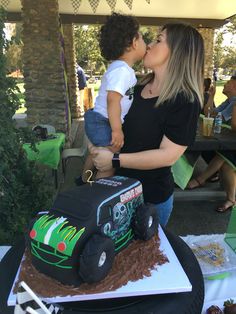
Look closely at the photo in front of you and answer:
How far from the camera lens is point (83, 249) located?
0.90 metres

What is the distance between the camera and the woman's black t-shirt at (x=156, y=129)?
1.43 meters

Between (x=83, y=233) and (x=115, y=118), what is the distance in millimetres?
962

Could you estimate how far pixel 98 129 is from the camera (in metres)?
1.99

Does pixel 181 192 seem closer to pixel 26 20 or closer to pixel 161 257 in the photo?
pixel 161 257

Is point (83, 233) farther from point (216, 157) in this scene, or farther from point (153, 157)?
point (216, 157)

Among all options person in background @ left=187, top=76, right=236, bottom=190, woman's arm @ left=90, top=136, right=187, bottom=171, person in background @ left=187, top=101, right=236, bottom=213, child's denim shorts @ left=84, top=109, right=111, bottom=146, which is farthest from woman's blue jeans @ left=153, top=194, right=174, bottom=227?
person in background @ left=187, top=76, right=236, bottom=190

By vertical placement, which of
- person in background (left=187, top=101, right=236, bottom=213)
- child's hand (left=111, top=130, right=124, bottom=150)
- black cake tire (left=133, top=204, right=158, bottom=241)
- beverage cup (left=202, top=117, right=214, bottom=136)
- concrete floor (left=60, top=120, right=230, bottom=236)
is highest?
child's hand (left=111, top=130, right=124, bottom=150)

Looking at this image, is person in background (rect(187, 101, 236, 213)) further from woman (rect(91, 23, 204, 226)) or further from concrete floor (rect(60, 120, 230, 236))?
woman (rect(91, 23, 204, 226))

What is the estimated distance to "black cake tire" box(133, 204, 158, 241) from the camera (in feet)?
3.67

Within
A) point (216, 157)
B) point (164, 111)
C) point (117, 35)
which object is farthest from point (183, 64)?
point (216, 157)

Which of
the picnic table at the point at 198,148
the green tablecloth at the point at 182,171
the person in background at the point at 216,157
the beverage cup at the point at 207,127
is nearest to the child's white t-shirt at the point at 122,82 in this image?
the picnic table at the point at 198,148

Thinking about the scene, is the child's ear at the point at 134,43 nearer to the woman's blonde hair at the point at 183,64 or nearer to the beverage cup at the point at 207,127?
the woman's blonde hair at the point at 183,64

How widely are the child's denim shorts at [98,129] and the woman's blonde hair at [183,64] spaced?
538 millimetres

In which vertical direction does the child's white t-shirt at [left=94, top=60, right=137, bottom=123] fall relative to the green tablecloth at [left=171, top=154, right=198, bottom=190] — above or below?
above
